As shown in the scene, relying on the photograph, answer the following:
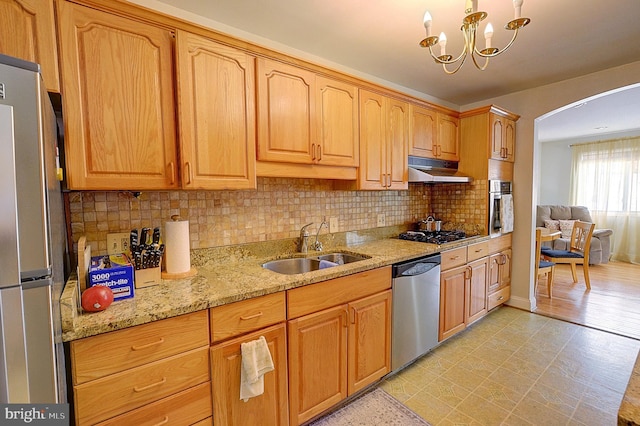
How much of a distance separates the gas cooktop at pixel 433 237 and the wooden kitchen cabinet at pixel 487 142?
0.66 meters

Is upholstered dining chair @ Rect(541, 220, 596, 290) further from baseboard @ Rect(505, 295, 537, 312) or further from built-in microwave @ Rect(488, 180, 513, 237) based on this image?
built-in microwave @ Rect(488, 180, 513, 237)

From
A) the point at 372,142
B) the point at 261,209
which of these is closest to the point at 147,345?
the point at 261,209

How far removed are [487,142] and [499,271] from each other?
1393mm

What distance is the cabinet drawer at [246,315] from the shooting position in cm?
128

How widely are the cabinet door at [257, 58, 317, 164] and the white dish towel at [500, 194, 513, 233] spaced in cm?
229

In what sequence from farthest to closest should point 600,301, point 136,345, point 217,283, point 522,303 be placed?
point 600,301, point 522,303, point 217,283, point 136,345

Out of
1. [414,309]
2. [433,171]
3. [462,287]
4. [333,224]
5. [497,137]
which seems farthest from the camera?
[497,137]

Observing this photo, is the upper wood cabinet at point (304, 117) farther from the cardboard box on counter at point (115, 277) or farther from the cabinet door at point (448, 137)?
the cabinet door at point (448, 137)

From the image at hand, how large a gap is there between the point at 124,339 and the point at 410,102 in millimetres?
2593

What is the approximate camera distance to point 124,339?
106cm

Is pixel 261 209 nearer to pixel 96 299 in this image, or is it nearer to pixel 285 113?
pixel 285 113

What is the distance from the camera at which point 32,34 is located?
43.4 inches

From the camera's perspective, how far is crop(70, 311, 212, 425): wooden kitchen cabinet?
100 cm

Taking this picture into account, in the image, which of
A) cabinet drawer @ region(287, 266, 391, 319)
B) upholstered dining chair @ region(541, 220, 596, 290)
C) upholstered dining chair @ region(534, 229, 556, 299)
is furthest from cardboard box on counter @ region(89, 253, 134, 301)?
upholstered dining chair @ region(541, 220, 596, 290)
